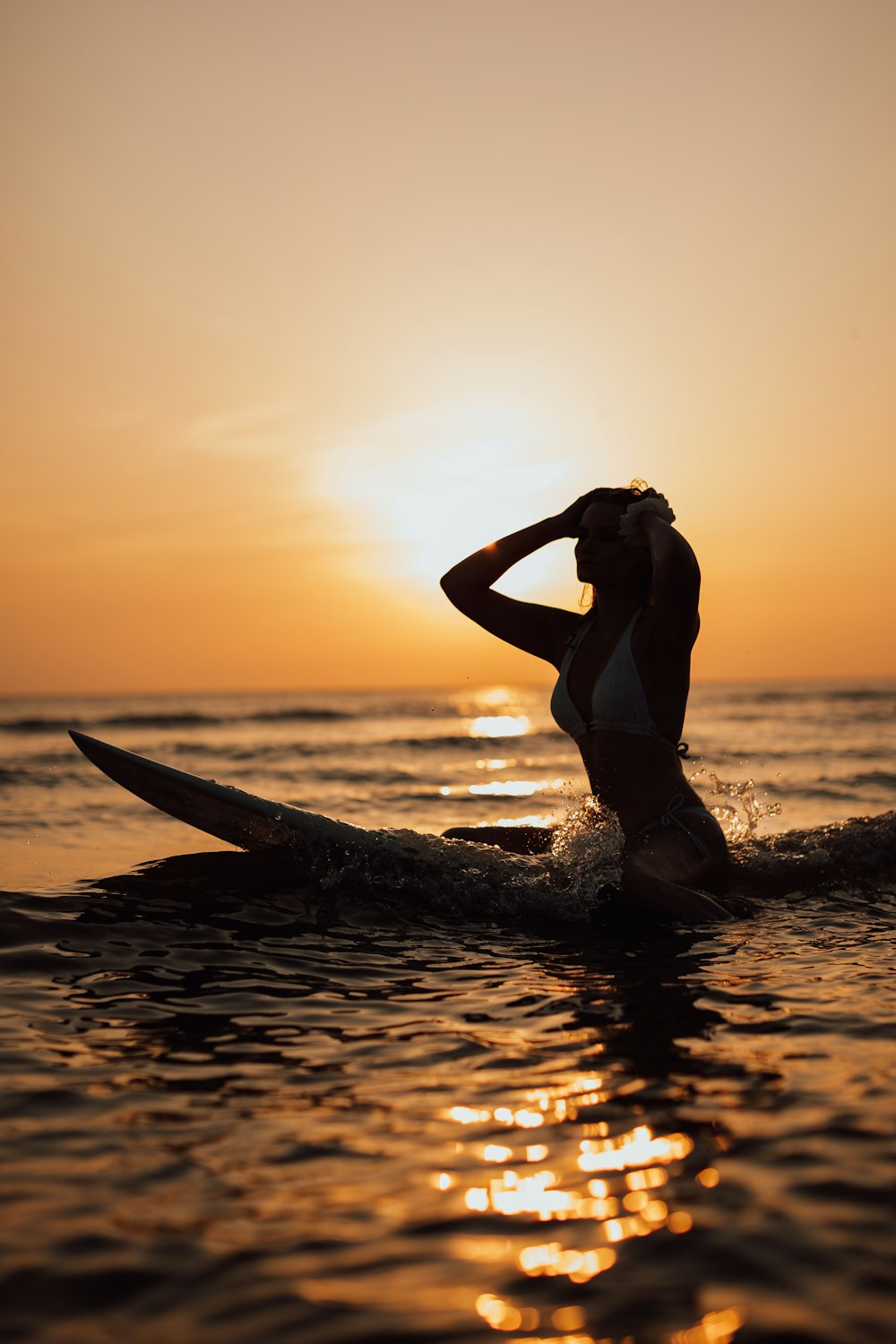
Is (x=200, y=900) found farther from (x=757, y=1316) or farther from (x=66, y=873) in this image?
(x=757, y=1316)

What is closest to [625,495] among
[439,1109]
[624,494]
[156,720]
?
[624,494]

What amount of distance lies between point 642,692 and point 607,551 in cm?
81

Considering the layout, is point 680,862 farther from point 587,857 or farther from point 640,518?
point 640,518

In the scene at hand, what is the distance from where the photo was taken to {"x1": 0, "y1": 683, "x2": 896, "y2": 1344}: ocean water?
1984 millimetres

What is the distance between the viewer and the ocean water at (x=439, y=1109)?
6.51 feet

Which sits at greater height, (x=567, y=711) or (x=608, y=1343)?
(x=567, y=711)

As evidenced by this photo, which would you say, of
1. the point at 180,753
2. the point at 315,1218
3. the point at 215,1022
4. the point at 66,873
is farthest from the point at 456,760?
the point at 315,1218

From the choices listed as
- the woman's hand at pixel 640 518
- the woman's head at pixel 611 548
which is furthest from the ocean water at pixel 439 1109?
the woman's hand at pixel 640 518

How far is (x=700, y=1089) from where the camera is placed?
116 inches

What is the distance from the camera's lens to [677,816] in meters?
5.62

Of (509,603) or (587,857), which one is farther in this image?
(509,603)

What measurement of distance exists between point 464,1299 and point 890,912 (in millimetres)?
4734

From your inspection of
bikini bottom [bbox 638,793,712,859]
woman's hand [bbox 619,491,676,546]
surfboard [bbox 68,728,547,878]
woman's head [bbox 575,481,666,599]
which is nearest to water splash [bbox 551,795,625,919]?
bikini bottom [bbox 638,793,712,859]

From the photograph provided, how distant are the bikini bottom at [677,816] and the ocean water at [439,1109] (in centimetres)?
27
